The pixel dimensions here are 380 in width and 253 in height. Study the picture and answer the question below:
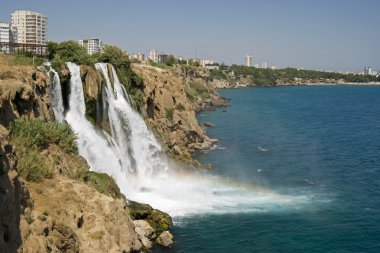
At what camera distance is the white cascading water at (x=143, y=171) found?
37031 mm

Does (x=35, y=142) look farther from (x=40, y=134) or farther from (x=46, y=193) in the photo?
(x=46, y=193)

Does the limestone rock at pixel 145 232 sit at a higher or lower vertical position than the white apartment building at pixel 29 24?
lower

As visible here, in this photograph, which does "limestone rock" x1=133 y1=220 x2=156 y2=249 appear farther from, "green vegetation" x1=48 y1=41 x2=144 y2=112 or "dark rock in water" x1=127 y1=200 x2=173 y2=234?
"green vegetation" x1=48 y1=41 x2=144 y2=112

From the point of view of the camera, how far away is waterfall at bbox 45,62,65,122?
35562 mm

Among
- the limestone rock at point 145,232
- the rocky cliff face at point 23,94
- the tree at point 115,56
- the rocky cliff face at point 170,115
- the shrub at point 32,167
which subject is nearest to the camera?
the shrub at point 32,167

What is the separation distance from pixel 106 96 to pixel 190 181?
39.5 feet

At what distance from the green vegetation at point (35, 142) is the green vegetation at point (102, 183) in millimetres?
2256

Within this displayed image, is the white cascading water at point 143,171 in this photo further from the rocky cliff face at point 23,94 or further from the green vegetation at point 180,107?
the green vegetation at point 180,107

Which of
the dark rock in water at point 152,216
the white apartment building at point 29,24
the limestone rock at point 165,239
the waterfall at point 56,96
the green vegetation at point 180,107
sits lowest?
the limestone rock at point 165,239

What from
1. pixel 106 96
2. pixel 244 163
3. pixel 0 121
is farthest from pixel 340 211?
pixel 0 121

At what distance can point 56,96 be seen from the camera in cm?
3600

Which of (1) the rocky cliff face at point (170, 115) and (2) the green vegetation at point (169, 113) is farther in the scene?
(2) the green vegetation at point (169, 113)

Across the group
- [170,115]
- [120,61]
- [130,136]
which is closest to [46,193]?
[130,136]

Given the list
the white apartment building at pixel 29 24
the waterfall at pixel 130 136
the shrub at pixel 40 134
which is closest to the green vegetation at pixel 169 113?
the waterfall at pixel 130 136
